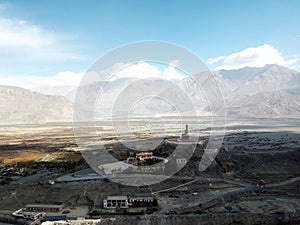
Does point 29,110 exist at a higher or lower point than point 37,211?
higher

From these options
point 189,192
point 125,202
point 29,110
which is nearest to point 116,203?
point 125,202

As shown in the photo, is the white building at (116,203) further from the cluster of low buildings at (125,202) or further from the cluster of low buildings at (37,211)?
the cluster of low buildings at (37,211)

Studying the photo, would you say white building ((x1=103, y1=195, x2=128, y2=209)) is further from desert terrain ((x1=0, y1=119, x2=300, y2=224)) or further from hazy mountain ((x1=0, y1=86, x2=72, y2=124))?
hazy mountain ((x1=0, y1=86, x2=72, y2=124))

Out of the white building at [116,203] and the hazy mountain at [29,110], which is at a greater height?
the hazy mountain at [29,110]

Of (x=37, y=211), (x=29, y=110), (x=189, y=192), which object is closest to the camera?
(x=37, y=211)

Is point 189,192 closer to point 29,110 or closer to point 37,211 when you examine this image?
point 37,211

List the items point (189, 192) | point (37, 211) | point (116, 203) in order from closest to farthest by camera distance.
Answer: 1. point (37, 211)
2. point (116, 203)
3. point (189, 192)

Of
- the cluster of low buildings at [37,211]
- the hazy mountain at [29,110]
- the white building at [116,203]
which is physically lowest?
the cluster of low buildings at [37,211]

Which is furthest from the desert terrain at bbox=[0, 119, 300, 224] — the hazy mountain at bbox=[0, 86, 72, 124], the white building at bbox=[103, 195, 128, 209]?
the hazy mountain at bbox=[0, 86, 72, 124]

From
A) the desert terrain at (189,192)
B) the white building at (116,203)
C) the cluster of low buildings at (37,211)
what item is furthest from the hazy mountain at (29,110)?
the white building at (116,203)

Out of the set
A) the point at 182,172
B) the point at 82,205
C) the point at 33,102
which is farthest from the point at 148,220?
the point at 33,102

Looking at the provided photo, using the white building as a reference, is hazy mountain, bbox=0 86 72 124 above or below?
above

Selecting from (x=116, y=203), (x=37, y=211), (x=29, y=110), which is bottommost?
(x=37, y=211)
